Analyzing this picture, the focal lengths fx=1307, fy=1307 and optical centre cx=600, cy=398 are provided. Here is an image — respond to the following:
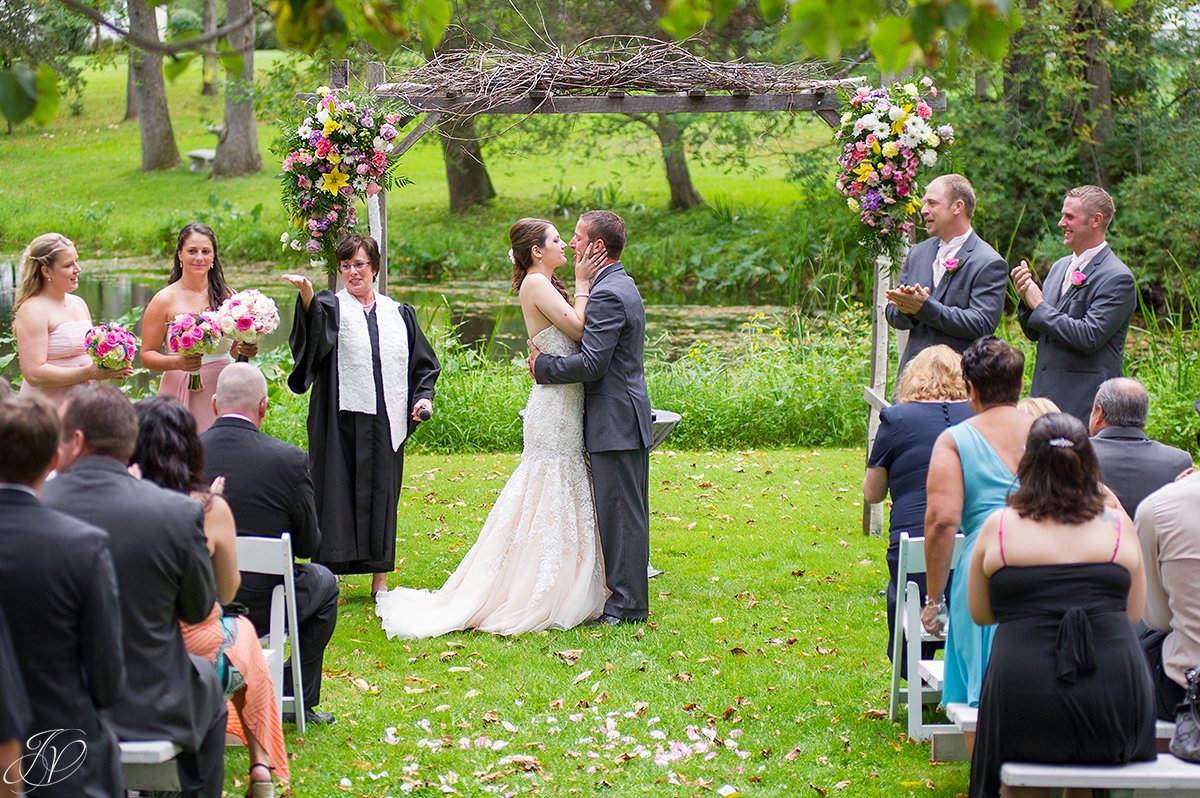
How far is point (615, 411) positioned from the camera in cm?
664

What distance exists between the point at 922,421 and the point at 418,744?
2386 millimetres

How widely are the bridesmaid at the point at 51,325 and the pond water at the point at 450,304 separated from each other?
776cm

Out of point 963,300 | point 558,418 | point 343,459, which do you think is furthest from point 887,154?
point 343,459

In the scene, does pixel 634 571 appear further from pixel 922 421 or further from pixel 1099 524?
pixel 1099 524

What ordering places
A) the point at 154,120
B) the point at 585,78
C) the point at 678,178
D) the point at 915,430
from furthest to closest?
1. the point at 154,120
2. the point at 678,178
3. the point at 585,78
4. the point at 915,430

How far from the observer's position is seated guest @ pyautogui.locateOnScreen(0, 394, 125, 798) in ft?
10.6

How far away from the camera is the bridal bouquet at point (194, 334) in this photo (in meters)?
6.39

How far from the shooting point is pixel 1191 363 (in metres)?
11.3

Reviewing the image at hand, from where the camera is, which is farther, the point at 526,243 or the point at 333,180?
the point at 333,180

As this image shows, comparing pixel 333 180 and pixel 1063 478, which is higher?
pixel 333 180

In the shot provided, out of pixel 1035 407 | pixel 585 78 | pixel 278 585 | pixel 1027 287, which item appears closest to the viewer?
pixel 1035 407

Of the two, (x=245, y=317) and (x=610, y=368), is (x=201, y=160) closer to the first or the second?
(x=245, y=317)

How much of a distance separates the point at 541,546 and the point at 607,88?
321 cm

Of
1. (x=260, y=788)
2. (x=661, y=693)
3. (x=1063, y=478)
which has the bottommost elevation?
(x=661, y=693)
